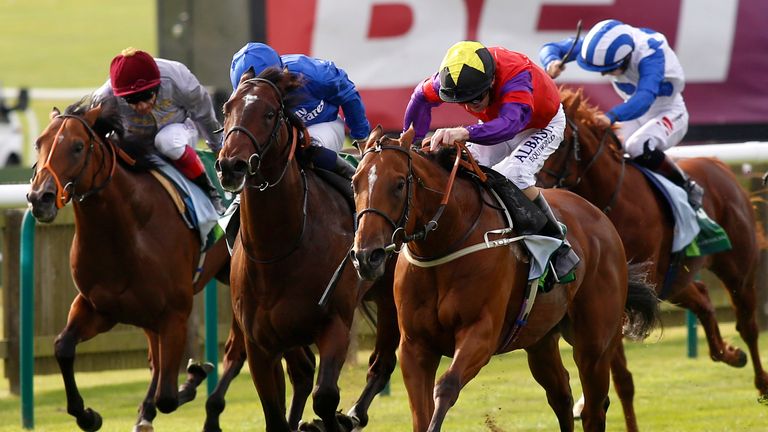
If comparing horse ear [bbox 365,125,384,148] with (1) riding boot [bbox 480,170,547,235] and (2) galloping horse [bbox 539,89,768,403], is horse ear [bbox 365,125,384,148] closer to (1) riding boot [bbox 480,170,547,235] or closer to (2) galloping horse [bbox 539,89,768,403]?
(1) riding boot [bbox 480,170,547,235]

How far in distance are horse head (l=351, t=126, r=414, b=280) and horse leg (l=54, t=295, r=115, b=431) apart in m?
1.96

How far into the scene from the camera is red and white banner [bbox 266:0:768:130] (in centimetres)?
1066

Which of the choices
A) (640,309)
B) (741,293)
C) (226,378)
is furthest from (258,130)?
(741,293)

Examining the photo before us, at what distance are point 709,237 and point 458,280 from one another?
3.08 m

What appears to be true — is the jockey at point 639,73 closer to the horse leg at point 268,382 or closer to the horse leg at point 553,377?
the horse leg at point 553,377

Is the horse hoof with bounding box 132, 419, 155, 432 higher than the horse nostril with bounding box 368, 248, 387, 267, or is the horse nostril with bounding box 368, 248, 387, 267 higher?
the horse nostril with bounding box 368, 248, 387, 267

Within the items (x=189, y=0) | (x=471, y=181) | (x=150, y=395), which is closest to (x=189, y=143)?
(x=150, y=395)

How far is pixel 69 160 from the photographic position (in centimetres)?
566

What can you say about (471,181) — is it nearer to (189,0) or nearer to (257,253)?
(257,253)

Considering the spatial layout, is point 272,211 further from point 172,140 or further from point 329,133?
point 172,140

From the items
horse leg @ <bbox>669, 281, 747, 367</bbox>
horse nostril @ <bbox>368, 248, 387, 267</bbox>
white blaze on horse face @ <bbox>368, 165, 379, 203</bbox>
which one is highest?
white blaze on horse face @ <bbox>368, 165, 379, 203</bbox>

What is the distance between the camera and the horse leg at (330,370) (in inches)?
206

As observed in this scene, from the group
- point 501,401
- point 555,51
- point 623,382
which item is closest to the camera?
point 623,382

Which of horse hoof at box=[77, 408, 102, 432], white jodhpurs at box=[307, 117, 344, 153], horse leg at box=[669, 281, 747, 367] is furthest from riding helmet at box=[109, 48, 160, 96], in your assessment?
horse leg at box=[669, 281, 747, 367]
